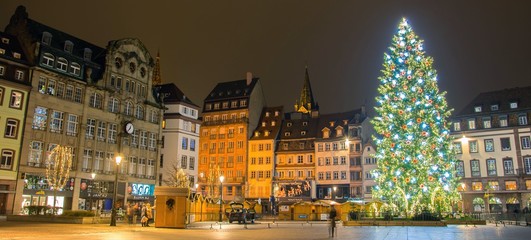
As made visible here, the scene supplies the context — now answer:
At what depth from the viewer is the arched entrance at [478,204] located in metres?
67.8

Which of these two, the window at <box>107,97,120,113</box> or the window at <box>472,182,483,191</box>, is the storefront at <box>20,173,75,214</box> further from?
the window at <box>472,182,483,191</box>

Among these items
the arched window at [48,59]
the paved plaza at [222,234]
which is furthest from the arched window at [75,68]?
the paved plaza at [222,234]

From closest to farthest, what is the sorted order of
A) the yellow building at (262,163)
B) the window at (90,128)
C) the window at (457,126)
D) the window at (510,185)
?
the window at (90,128) → the window at (510,185) → the window at (457,126) → the yellow building at (262,163)

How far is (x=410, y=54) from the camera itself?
36250 millimetres

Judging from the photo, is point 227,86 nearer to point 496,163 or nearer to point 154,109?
point 154,109

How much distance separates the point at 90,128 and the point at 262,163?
3751cm

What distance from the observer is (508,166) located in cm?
6650

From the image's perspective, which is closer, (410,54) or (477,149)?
(410,54)

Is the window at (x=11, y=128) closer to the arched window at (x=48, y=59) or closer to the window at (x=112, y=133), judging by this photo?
the arched window at (x=48, y=59)

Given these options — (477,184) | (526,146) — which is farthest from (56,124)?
(526,146)

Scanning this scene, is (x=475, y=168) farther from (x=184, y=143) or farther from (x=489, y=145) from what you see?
(x=184, y=143)

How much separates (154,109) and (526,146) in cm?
5376

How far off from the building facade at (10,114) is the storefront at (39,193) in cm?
137

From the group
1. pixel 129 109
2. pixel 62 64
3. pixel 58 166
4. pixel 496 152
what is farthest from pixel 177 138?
pixel 496 152
